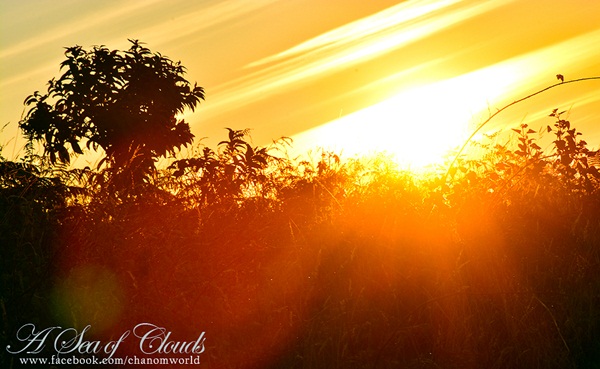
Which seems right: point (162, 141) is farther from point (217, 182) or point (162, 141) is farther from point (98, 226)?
point (98, 226)

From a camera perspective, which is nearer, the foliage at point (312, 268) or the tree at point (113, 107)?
the foliage at point (312, 268)

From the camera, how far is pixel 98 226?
19.9ft

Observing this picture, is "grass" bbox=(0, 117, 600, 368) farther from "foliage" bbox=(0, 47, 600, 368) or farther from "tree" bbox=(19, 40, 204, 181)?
"tree" bbox=(19, 40, 204, 181)

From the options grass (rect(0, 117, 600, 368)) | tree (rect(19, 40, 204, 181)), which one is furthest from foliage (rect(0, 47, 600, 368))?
tree (rect(19, 40, 204, 181))

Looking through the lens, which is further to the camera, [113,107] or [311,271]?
[113,107]

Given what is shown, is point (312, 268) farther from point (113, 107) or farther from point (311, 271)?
point (113, 107)

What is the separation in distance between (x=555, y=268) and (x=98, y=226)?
4.06m

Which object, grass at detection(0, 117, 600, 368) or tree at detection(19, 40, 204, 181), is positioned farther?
tree at detection(19, 40, 204, 181)

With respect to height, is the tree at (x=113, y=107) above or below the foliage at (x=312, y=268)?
above

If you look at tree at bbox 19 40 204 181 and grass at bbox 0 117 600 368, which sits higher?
tree at bbox 19 40 204 181

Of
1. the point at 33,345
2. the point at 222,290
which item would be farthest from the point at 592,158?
the point at 33,345

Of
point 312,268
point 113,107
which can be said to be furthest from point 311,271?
point 113,107

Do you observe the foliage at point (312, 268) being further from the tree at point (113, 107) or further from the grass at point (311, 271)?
the tree at point (113, 107)

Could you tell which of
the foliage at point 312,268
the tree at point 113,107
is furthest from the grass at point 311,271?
the tree at point 113,107
